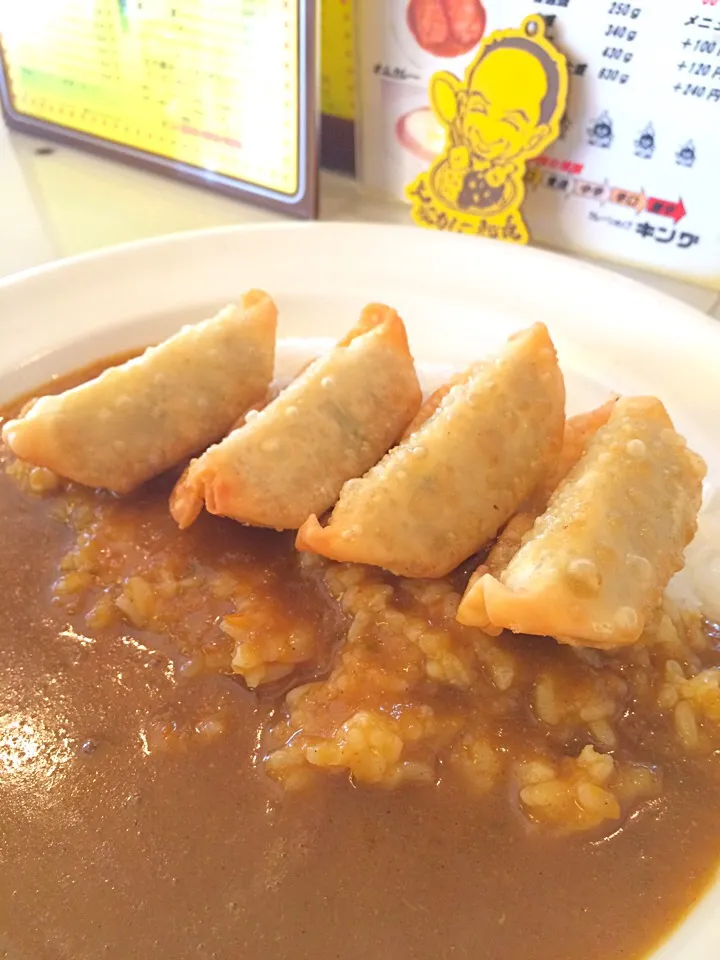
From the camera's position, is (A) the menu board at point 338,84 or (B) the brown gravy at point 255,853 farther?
(A) the menu board at point 338,84

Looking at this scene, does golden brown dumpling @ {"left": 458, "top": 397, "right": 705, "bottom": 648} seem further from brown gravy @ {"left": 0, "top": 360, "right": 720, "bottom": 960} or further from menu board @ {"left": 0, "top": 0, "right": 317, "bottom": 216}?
menu board @ {"left": 0, "top": 0, "right": 317, "bottom": 216}

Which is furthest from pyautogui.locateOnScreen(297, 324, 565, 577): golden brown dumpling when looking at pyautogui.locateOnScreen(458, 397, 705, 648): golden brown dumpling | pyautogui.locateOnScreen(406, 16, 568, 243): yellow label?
pyautogui.locateOnScreen(406, 16, 568, 243): yellow label

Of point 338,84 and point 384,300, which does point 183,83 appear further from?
point 384,300

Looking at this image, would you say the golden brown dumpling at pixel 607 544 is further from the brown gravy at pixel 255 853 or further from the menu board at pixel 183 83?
the menu board at pixel 183 83

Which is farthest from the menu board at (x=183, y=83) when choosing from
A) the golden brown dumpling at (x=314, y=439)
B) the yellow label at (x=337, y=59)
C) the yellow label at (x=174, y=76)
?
the golden brown dumpling at (x=314, y=439)

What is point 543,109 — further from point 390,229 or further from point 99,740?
point 99,740

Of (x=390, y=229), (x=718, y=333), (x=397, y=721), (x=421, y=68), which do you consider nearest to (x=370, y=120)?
(x=421, y=68)
